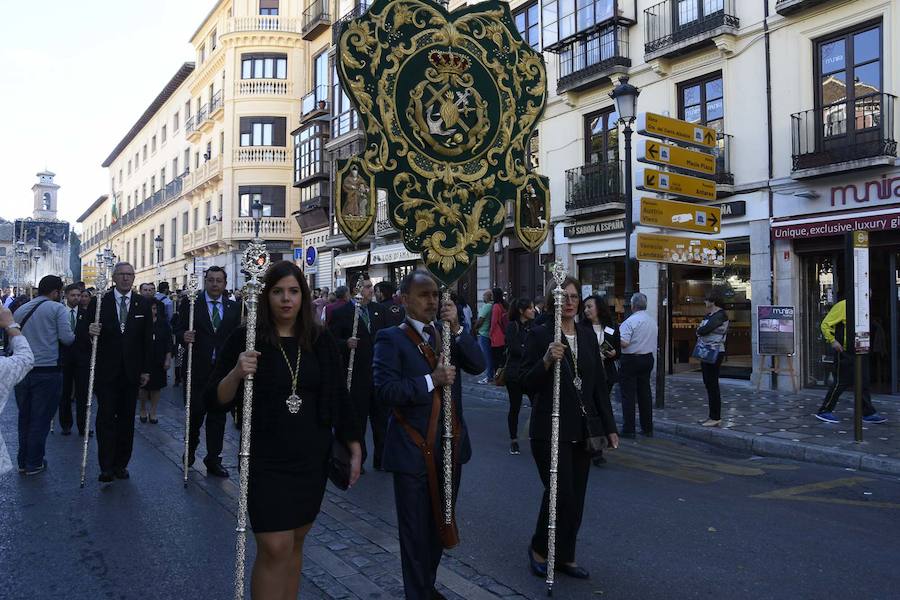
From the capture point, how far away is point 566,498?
4422mm

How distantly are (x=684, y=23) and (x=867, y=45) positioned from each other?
13.9ft

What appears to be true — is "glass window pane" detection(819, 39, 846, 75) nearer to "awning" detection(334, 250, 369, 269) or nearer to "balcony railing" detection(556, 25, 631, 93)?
"balcony railing" detection(556, 25, 631, 93)

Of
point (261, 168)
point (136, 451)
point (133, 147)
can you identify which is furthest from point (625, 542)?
point (133, 147)

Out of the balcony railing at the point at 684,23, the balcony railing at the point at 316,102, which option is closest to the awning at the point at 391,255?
the balcony railing at the point at 316,102

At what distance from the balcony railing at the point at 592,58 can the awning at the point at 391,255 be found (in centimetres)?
889

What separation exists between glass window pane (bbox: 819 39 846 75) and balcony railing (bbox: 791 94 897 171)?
83cm

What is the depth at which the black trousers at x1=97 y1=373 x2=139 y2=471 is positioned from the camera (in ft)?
21.9

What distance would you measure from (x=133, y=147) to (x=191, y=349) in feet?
198

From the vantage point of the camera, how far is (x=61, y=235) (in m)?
72.1

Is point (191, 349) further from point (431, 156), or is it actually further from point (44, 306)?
point (431, 156)

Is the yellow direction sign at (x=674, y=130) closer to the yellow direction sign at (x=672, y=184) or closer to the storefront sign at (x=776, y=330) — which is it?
the yellow direction sign at (x=672, y=184)

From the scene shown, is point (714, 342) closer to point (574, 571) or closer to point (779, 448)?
point (779, 448)

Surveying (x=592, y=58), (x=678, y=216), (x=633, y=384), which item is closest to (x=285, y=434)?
(x=633, y=384)

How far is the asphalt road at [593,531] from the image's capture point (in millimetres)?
4352
